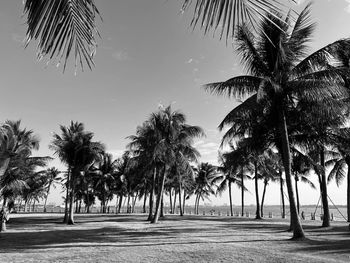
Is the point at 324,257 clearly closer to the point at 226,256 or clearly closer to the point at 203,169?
the point at 226,256

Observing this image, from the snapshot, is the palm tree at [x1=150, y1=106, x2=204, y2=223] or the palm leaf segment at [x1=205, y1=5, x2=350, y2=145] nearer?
the palm leaf segment at [x1=205, y1=5, x2=350, y2=145]

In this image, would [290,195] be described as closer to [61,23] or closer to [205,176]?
[61,23]

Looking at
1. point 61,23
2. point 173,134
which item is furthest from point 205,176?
point 61,23

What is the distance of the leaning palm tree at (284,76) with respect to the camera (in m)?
12.6

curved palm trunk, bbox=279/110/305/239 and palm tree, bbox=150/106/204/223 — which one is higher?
palm tree, bbox=150/106/204/223

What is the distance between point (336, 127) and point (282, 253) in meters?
9.15

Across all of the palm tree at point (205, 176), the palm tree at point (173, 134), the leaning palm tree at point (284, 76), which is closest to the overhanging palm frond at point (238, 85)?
the leaning palm tree at point (284, 76)

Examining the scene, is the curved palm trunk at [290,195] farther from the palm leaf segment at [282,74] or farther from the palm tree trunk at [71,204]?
the palm tree trunk at [71,204]

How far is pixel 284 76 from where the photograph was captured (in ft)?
45.5

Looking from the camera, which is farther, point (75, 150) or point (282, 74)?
point (75, 150)

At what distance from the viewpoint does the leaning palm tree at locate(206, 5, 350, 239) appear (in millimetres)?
12570

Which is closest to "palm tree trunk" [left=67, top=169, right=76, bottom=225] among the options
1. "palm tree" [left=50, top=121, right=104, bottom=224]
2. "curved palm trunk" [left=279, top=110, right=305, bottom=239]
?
"palm tree" [left=50, top=121, right=104, bottom=224]

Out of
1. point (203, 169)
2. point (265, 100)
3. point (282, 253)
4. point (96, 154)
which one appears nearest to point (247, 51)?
point (265, 100)

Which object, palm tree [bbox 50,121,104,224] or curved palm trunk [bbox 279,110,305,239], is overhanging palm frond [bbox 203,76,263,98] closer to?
curved palm trunk [bbox 279,110,305,239]
